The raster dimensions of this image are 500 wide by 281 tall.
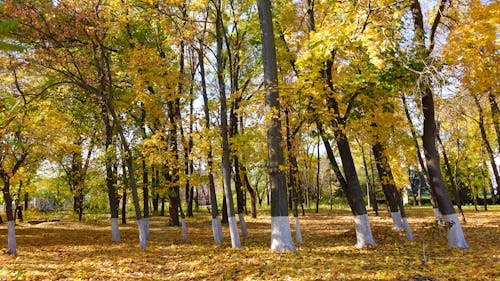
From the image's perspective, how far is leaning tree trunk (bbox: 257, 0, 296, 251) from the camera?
324 inches

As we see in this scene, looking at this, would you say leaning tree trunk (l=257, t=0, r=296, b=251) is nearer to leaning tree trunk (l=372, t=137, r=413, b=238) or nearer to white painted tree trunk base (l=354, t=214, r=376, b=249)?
white painted tree trunk base (l=354, t=214, r=376, b=249)

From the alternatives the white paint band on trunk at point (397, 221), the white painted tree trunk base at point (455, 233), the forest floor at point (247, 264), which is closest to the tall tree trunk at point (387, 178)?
the white paint band on trunk at point (397, 221)

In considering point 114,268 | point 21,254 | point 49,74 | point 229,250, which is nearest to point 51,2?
point 49,74

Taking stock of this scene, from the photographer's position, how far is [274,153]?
8.52 meters

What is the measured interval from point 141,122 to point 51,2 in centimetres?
519

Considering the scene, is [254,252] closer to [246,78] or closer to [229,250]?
[229,250]

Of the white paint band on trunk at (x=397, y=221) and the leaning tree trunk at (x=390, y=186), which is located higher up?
the leaning tree trunk at (x=390, y=186)

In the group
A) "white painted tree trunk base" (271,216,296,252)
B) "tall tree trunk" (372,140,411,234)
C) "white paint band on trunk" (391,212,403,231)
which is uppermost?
"tall tree trunk" (372,140,411,234)

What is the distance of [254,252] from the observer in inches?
347

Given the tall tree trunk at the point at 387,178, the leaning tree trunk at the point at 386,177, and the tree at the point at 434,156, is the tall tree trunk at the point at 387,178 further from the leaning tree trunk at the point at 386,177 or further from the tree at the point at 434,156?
the tree at the point at 434,156

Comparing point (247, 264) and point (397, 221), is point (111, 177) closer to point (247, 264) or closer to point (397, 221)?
point (247, 264)

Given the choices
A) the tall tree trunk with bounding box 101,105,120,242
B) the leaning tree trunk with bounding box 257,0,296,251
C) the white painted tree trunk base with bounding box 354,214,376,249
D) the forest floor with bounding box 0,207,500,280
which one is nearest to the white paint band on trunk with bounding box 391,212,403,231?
the forest floor with bounding box 0,207,500,280

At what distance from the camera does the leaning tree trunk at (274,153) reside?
27.0ft

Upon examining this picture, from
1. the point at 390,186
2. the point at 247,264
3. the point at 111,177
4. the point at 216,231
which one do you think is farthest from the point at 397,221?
the point at 111,177
